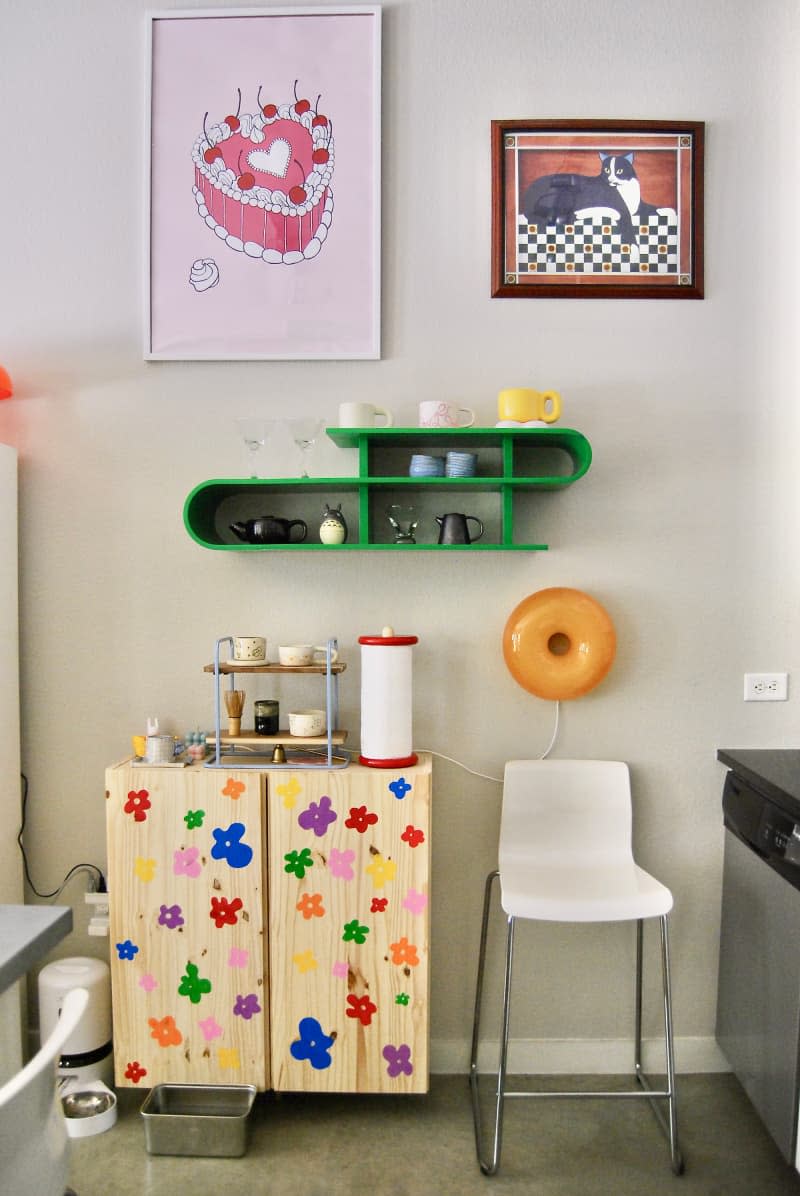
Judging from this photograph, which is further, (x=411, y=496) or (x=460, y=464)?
(x=411, y=496)

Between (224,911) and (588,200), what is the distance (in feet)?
6.58

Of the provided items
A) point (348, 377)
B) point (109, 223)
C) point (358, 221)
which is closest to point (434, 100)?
point (358, 221)

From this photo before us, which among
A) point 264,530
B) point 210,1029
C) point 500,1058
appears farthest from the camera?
point 264,530

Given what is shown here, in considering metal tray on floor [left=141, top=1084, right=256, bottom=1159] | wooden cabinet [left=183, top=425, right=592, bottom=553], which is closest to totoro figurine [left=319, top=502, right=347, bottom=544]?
wooden cabinet [left=183, top=425, right=592, bottom=553]

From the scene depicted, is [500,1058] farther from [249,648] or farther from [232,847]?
[249,648]

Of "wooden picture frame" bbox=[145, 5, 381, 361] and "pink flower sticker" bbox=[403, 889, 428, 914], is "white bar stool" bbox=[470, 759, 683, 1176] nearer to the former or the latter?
"pink flower sticker" bbox=[403, 889, 428, 914]

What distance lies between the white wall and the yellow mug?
0.16 m

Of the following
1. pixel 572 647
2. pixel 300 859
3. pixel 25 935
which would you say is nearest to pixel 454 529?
pixel 572 647

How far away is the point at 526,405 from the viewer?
7.16 feet

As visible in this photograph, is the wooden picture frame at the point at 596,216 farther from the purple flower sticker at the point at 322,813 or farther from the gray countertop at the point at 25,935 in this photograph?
the gray countertop at the point at 25,935

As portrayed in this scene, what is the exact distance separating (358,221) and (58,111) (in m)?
0.85

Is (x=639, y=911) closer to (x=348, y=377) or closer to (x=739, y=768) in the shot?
(x=739, y=768)

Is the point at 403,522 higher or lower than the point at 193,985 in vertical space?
higher

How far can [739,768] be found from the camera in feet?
7.18
